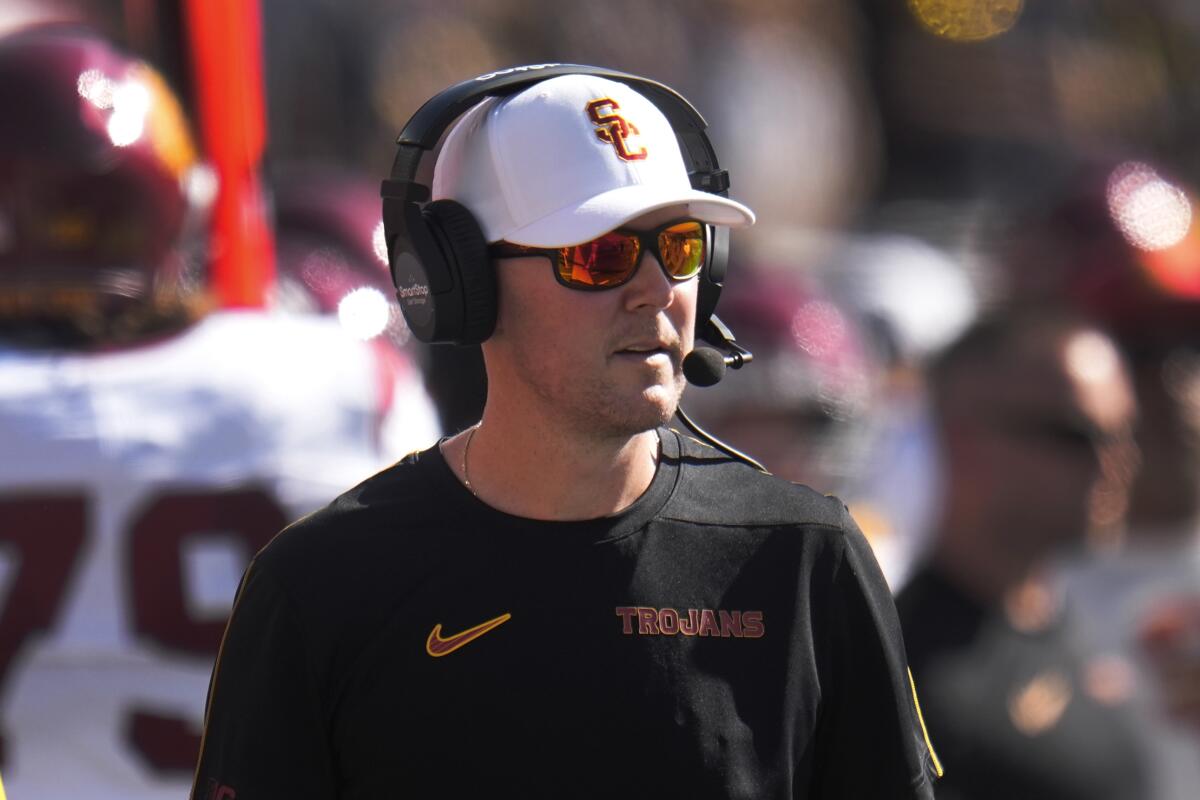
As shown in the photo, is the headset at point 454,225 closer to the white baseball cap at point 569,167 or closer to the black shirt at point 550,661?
the white baseball cap at point 569,167

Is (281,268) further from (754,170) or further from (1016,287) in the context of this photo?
(754,170)

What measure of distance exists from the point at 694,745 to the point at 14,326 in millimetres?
1842

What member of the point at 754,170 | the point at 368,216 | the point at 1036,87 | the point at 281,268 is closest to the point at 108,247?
the point at 281,268

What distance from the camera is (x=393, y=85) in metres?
9.02

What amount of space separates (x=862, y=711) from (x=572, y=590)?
14.7 inches

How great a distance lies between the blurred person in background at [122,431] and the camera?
3170mm

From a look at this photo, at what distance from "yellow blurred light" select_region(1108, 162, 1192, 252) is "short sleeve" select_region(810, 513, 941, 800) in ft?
13.9

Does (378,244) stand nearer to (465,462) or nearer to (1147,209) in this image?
(1147,209)

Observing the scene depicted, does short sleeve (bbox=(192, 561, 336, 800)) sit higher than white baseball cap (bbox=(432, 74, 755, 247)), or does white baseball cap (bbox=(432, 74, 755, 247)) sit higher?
white baseball cap (bbox=(432, 74, 755, 247))

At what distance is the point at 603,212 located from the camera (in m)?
2.08

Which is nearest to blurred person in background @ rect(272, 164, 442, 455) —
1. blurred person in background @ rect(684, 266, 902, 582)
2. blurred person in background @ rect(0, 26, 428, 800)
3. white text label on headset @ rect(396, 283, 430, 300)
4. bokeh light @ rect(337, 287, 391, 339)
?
bokeh light @ rect(337, 287, 391, 339)

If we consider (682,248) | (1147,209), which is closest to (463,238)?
(682,248)

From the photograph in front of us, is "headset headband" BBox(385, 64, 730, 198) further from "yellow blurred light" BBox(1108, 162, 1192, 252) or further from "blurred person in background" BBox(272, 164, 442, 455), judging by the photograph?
"yellow blurred light" BBox(1108, 162, 1192, 252)

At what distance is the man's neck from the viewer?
214 cm
